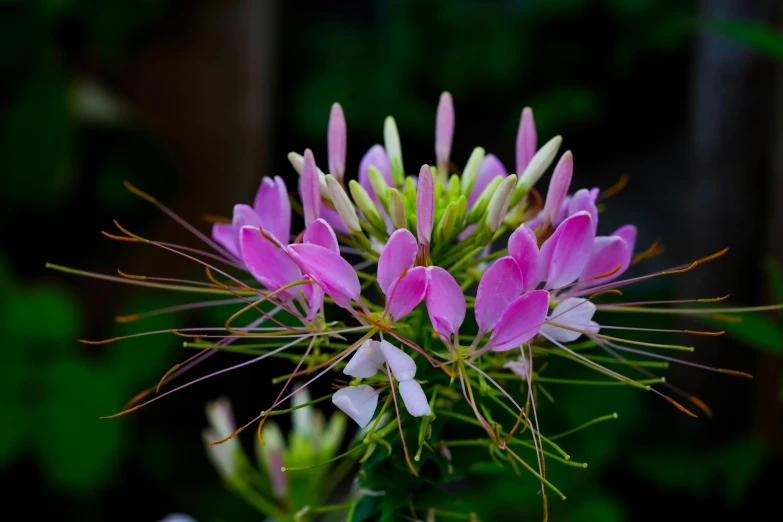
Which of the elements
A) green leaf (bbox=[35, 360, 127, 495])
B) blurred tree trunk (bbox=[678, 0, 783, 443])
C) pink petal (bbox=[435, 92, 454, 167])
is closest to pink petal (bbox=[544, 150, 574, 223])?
pink petal (bbox=[435, 92, 454, 167])

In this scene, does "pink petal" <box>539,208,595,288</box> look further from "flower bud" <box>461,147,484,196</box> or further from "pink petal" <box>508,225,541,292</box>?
"flower bud" <box>461,147,484,196</box>

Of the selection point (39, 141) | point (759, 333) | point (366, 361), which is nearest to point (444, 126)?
point (366, 361)

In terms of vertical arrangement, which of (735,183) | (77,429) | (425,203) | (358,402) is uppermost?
(425,203)

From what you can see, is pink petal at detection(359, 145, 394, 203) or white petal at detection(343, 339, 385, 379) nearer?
white petal at detection(343, 339, 385, 379)

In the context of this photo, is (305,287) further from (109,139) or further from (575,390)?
(109,139)

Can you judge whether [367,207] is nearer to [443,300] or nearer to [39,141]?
[443,300]

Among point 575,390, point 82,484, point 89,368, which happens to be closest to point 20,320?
point 89,368

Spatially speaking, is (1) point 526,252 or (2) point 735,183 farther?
(2) point 735,183
